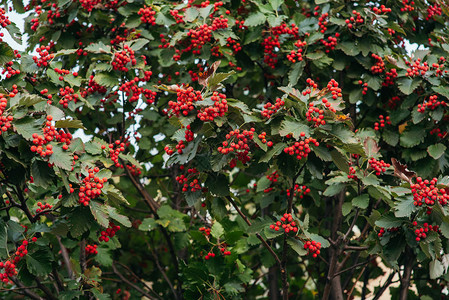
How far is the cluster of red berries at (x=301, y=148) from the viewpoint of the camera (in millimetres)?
4246

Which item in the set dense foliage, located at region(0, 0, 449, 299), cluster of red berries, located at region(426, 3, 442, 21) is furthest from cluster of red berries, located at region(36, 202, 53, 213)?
cluster of red berries, located at region(426, 3, 442, 21)

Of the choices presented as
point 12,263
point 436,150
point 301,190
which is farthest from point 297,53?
point 12,263

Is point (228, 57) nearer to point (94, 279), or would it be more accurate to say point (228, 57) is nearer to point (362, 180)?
point (362, 180)

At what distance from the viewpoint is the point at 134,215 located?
769cm

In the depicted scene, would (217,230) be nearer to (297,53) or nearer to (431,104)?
(297,53)

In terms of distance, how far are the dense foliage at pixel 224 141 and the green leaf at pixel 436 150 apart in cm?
2

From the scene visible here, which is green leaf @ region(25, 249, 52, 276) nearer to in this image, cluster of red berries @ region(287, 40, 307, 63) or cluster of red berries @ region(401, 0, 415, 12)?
cluster of red berries @ region(287, 40, 307, 63)

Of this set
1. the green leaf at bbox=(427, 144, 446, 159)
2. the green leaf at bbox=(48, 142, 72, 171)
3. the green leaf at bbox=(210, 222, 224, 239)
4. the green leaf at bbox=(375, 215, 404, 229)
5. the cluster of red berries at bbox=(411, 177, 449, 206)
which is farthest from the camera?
the green leaf at bbox=(427, 144, 446, 159)

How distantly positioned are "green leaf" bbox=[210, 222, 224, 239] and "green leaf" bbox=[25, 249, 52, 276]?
63.4 inches

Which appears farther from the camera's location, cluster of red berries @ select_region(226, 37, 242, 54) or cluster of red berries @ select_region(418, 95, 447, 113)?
cluster of red berries @ select_region(226, 37, 242, 54)

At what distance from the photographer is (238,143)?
436cm

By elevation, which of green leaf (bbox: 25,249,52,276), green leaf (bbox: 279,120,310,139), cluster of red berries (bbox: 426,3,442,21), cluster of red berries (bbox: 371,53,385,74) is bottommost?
cluster of red berries (bbox: 426,3,442,21)

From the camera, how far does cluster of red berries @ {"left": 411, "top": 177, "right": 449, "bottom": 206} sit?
4434 millimetres

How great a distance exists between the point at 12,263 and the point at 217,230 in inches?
78.0
